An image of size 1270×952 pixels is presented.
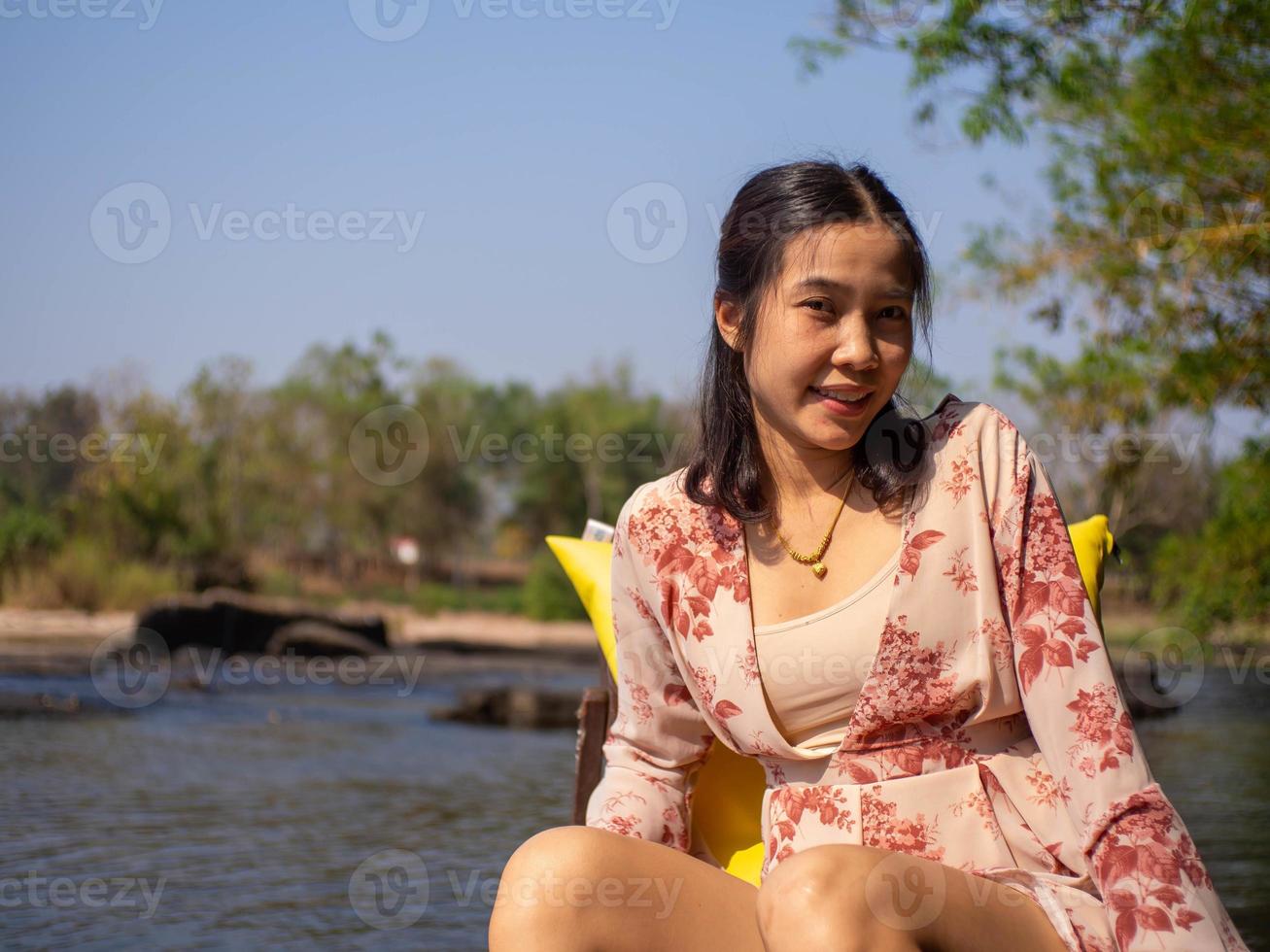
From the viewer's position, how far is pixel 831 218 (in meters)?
1.66

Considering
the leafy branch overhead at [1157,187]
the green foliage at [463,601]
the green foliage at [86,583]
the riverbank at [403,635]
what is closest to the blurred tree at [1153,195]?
the leafy branch overhead at [1157,187]

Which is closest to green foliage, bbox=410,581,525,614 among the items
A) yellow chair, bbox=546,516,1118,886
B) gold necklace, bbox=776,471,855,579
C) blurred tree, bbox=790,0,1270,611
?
blurred tree, bbox=790,0,1270,611

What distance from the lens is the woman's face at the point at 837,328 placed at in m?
1.64

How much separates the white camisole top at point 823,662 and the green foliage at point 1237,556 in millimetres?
4735

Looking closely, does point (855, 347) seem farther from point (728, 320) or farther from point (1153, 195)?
point (1153, 195)

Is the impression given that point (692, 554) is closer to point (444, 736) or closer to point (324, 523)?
point (444, 736)

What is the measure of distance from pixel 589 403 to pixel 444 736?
980 inches

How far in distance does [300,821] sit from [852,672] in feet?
12.3

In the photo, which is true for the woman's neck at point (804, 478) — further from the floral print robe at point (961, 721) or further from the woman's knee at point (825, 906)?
the woman's knee at point (825, 906)

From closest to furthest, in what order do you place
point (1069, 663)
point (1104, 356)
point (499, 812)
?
point (1069, 663) < point (499, 812) < point (1104, 356)

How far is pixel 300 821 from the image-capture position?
490 centimetres

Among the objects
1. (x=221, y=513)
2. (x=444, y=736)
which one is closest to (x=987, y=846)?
(x=444, y=736)

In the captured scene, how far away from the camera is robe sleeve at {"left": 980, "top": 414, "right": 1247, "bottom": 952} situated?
1.34 metres

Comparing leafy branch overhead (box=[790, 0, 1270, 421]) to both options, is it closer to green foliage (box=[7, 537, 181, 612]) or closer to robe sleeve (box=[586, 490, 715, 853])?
robe sleeve (box=[586, 490, 715, 853])
